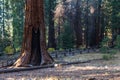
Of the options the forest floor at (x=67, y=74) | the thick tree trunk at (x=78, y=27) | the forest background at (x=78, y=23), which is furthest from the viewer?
the thick tree trunk at (x=78, y=27)

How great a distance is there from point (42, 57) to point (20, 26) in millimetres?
30096

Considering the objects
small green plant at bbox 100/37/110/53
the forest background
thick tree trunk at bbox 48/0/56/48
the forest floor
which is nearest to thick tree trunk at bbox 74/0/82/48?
the forest background

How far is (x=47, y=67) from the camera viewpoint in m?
15.3

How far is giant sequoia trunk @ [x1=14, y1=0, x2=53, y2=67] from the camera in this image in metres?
16.7

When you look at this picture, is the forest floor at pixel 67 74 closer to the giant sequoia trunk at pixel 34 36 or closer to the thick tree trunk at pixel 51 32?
the giant sequoia trunk at pixel 34 36

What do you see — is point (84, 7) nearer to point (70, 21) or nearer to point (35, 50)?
point (70, 21)

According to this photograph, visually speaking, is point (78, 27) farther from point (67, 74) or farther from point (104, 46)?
point (67, 74)

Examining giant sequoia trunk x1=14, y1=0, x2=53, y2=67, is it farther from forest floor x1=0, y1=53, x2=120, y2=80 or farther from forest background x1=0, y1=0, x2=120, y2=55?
forest background x1=0, y1=0, x2=120, y2=55

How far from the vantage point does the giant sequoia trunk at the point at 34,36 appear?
16.7m

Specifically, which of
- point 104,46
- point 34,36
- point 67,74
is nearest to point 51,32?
point 104,46

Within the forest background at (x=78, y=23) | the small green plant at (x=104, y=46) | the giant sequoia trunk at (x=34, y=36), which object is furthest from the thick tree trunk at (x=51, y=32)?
the giant sequoia trunk at (x=34, y=36)

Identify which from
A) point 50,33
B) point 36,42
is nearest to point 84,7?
point 50,33

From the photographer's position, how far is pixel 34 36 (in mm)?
17016

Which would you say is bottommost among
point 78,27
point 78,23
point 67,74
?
point 67,74
